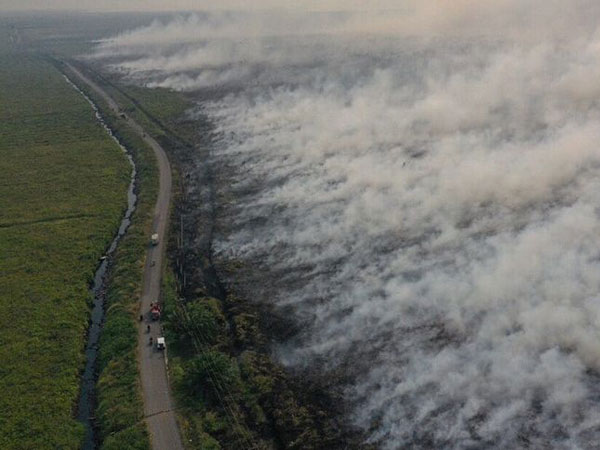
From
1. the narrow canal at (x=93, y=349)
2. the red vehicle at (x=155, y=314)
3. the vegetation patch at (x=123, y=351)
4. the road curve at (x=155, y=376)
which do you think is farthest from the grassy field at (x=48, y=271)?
the red vehicle at (x=155, y=314)

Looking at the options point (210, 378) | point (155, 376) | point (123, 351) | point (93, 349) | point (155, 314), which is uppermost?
point (155, 314)

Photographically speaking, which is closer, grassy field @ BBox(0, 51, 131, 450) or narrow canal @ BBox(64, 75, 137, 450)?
narrow canal @ BBox(64, 75, 137, 450)

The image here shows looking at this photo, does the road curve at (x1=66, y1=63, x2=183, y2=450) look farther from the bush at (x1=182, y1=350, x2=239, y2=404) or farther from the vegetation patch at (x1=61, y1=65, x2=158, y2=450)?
the bush at (x1=182, y1=350, x2=239, y2=404)

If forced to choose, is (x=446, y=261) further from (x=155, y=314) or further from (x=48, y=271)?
(x=48, y=271)

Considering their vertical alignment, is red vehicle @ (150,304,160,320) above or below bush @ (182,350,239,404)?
above

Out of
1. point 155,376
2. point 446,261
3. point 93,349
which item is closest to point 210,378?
point 155,376

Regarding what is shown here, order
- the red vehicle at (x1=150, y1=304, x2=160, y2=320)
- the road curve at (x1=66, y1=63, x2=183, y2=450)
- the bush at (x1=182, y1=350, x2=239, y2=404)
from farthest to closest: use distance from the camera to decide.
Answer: the red vehicle at (x1=150, y1=304, x2=160, y2=320)
the bush at (x1=182, y1=350, x2=239, y2=404)
the road curve at (x1=66, y1=63, x2=183, y2=450)

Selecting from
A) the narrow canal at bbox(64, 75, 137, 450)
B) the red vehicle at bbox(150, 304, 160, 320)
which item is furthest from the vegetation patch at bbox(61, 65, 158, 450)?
the red vehicle at bbox(150, 304, 160, 320)

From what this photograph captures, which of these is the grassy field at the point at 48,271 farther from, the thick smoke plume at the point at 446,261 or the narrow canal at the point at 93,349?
the thick smoke plume at the point at 446,261

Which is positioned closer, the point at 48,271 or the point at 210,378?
the point at 210,378
